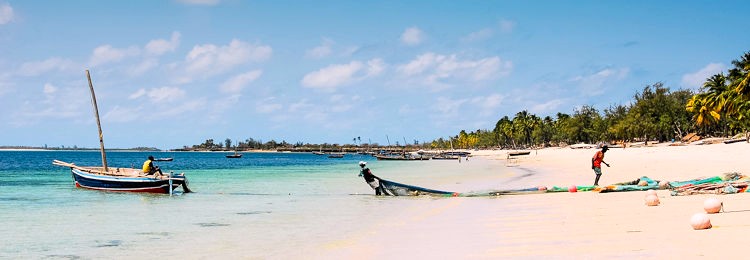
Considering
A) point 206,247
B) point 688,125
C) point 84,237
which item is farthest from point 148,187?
point 688,125

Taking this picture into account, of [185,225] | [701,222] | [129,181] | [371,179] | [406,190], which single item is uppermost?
[129,181]

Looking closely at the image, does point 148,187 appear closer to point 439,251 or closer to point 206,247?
point 206,247

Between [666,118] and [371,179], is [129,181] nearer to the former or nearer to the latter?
[371,179]

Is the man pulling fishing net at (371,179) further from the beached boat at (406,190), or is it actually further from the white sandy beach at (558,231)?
the white sandy beach at (558,231)

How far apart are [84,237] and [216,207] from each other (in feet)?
25.0

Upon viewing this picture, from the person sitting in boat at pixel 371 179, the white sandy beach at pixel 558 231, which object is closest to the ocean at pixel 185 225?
the person sitting in boat at pixel 371 179

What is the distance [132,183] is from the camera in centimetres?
2873

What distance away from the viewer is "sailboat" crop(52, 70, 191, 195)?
28141 mm

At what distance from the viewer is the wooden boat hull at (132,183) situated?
28.1 m

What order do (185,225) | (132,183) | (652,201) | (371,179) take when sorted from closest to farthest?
1. (652,201)
2. (185,225)
3. (371,179)
4. (132,183)

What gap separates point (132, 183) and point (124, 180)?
54cm

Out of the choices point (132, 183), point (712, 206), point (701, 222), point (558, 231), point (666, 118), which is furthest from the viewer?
point (666, 118)

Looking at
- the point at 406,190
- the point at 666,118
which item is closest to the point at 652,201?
the point at 406,190

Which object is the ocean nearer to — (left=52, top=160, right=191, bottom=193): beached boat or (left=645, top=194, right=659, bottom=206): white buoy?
(left=52, top=160, right=191, bottom=193): beached boat
